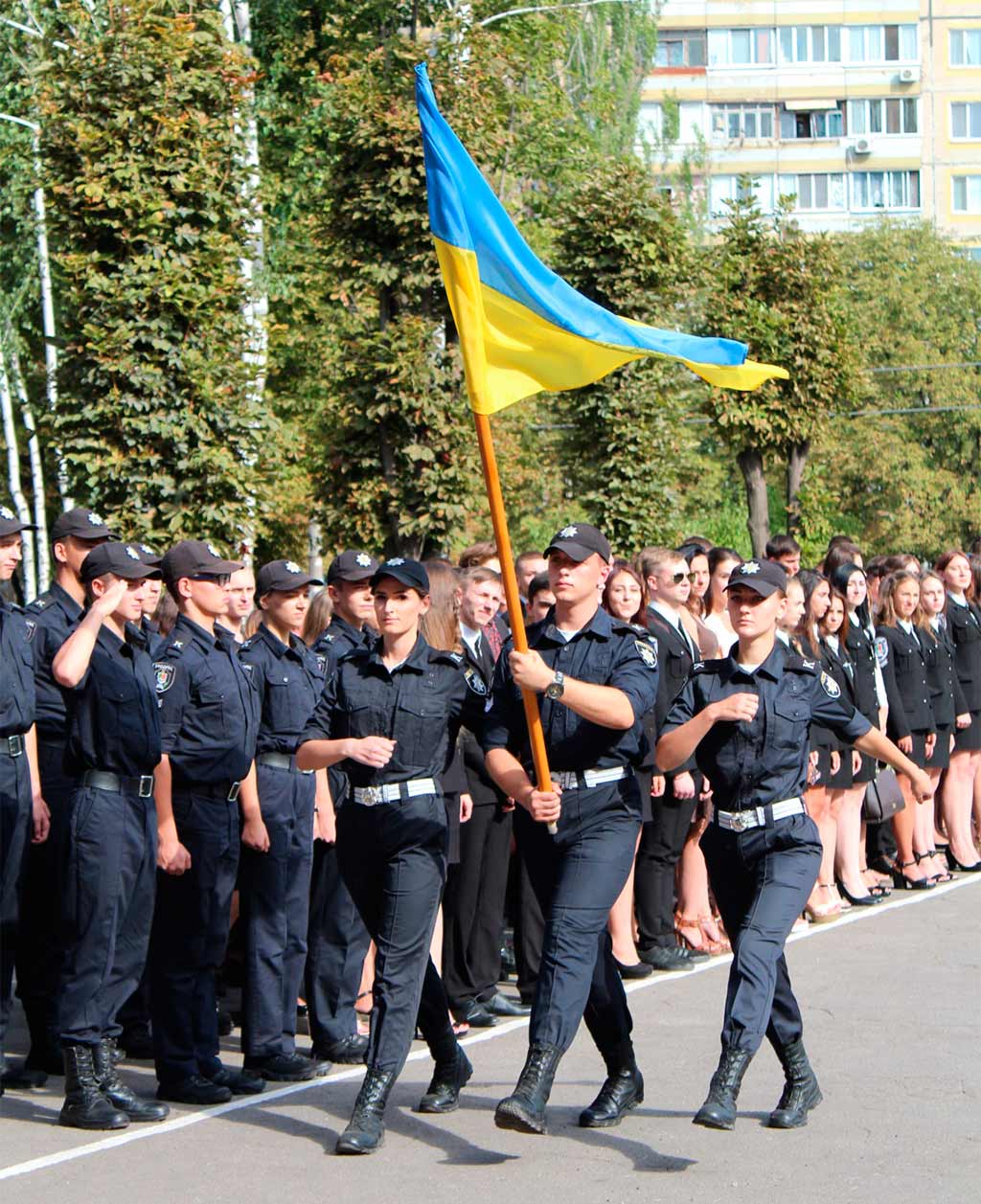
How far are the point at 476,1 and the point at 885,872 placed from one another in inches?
527

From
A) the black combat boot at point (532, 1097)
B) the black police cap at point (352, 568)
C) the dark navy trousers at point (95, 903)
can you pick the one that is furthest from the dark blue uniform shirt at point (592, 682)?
the black police cap at point (352, 568)

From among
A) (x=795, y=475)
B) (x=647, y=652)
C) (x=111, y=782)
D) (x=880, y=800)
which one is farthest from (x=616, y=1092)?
(x=795, y=475)

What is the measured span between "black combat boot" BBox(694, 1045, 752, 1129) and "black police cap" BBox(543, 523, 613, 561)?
1811 mm

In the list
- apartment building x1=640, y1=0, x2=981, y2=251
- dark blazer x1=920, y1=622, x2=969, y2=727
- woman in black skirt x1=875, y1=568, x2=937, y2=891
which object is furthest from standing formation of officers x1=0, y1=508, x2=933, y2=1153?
apartment building x1=640, y1=0, x2=981, y2=251

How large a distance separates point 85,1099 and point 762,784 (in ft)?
8.92

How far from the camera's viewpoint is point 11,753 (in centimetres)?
763

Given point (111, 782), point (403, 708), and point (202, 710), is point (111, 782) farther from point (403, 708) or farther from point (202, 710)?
point (403, 708)

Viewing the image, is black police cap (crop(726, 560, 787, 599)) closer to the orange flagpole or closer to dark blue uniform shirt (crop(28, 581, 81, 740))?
the orange flagpole

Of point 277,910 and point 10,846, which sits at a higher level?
point 10,846

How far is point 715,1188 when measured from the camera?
6402 mm

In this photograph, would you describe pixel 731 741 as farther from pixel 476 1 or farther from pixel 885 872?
pixel 476 1

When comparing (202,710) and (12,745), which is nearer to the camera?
(12,745)

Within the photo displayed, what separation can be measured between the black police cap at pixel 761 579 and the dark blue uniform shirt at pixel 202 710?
210 cm

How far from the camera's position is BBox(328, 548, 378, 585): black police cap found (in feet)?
30.9
